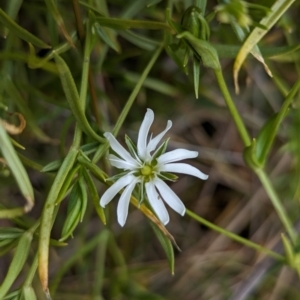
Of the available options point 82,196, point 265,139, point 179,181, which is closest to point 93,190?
point 82,196

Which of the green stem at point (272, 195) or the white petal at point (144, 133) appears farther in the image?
the green stem at point (272, 195)

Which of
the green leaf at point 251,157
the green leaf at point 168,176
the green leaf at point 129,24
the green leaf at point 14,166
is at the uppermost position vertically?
the green leaf at point 129,24

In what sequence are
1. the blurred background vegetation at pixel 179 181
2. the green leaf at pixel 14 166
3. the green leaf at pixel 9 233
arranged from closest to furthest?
the green leaf at pixel 14 166 → the green leaf at pixel 9 233 → the blurred background vegetation at pixel 179 181

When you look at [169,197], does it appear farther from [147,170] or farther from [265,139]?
[265,139]

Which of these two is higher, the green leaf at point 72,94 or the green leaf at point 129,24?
the green leaf at point 129,24

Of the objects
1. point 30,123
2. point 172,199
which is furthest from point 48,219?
point 30,123

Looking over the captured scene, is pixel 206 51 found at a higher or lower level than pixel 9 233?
higher

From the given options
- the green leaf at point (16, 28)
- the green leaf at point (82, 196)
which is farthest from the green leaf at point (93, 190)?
the green leaf at point (16, 28)

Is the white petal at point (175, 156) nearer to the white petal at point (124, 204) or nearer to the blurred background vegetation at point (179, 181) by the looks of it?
the white petal at point (124, 204)
